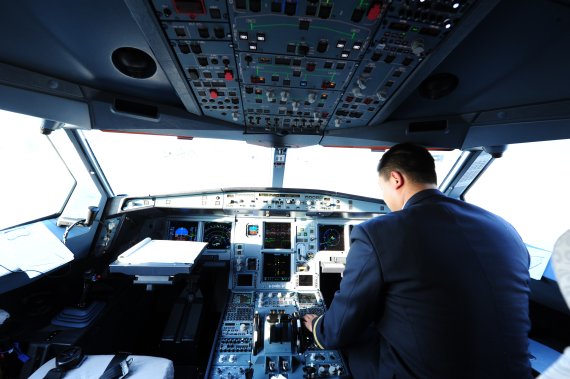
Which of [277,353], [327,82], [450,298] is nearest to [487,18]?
[327,82]

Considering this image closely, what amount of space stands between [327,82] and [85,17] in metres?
1.14

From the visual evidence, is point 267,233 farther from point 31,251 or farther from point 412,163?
point 412,163

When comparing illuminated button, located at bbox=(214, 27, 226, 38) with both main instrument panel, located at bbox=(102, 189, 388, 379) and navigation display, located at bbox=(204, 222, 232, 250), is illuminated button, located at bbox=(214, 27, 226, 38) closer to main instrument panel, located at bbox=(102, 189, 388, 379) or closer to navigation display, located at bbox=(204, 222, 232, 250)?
main instrument panel, located at bbox=(102, 189, 388, 379)

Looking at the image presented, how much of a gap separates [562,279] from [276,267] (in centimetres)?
283

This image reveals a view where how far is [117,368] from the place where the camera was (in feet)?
4.69

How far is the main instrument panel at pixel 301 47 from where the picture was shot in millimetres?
913

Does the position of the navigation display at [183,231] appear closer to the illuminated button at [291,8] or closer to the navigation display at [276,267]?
the navigation display at [276,267]

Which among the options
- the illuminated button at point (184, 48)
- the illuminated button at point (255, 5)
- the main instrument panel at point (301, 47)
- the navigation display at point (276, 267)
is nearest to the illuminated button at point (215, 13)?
A: the main instrument panel at point (301, 47)

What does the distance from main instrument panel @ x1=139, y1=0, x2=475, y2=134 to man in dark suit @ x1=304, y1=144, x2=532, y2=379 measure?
2.18ft

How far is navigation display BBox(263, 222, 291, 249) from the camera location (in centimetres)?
324

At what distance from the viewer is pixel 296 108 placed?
1665mm

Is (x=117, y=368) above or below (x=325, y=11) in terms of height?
below

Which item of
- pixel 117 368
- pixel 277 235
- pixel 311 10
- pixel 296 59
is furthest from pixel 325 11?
pixel 277 235

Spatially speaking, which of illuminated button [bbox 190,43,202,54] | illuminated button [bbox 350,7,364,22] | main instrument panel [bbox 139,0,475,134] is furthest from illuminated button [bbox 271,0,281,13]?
illuminated button [bbox 190,43,202,54]
